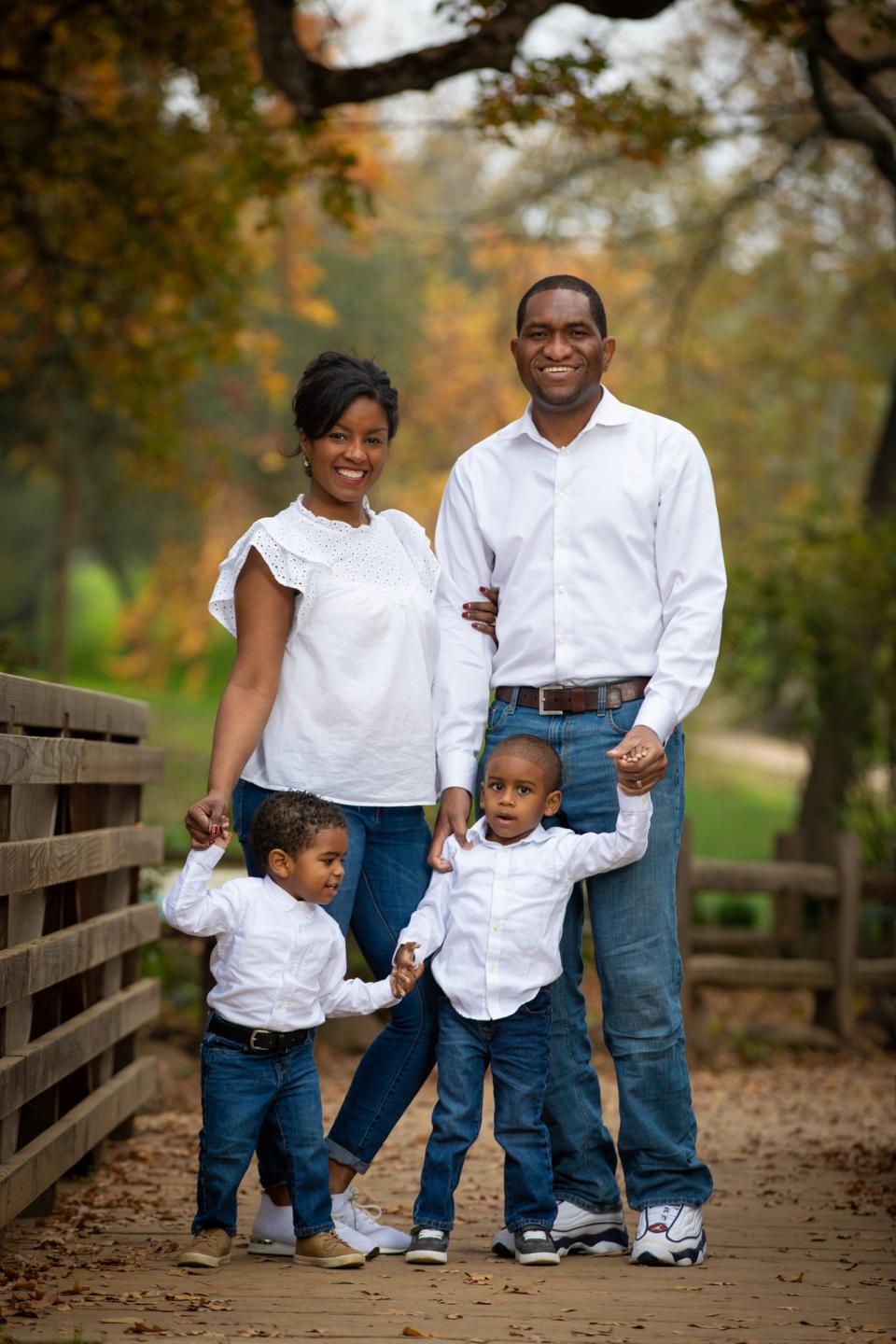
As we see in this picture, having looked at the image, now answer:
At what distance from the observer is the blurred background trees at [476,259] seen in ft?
25.4

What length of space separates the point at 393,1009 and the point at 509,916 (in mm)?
407

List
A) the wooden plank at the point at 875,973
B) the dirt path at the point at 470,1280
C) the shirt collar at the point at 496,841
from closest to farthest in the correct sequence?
the dirt path at the point at 470,1280 → the shirt collar at the point at 496,841 → the wooden plank at the point at 875,973

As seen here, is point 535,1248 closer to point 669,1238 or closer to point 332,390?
point 669,1238

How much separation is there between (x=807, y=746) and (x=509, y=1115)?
785 centimetres

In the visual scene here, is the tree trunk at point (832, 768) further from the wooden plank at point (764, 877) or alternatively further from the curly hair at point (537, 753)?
the curly hair at point (537, 753)

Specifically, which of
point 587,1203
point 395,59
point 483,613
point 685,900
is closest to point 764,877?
point 685,900

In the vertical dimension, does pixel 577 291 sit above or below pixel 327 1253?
above

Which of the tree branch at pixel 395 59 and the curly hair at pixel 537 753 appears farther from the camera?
the tree branch at pixel 395 59

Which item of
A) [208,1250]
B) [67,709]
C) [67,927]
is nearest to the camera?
[208,1250]

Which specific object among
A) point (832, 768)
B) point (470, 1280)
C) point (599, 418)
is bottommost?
point (470, 1280)

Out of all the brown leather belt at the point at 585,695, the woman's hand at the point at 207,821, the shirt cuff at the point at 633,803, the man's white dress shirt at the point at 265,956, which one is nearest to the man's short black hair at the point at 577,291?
the brown leather belt at the point at 585,695

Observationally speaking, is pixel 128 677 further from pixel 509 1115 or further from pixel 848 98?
pixel 509 1115

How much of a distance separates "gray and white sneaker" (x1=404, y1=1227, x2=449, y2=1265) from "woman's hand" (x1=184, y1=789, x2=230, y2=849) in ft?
3.32

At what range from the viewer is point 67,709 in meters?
4.09
